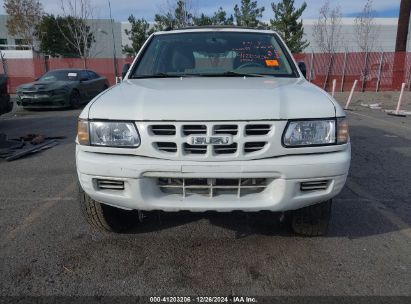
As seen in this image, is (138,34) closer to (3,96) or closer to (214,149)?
(3,96)

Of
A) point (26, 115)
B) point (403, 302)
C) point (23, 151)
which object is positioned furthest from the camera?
point (26, 115)

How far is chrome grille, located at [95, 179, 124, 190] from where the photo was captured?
272cm

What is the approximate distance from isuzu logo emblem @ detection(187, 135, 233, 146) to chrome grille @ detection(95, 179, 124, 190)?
584 millimetres

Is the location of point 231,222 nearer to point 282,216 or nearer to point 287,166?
point 282,216

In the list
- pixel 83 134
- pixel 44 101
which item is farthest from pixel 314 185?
pixel 44 101

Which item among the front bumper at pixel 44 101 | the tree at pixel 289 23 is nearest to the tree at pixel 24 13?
the tree at pixel 289 23

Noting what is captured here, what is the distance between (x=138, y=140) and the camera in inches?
105

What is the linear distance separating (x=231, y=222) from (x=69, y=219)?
5.07 ft

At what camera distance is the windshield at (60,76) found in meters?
13.4

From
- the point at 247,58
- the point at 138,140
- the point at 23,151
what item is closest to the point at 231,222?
the point at 138,140

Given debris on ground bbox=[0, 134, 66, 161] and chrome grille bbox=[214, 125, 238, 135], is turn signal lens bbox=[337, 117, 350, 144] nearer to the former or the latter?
chrome grille bbox=[214, 125, 238, 135]

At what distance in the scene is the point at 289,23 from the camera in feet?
109

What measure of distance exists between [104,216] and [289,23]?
3316 cm

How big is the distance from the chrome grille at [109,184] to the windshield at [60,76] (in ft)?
38.4
